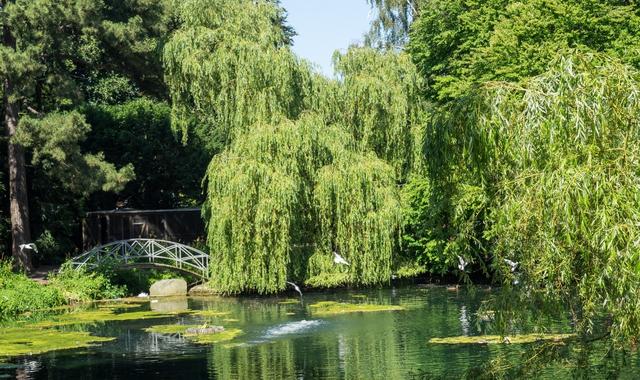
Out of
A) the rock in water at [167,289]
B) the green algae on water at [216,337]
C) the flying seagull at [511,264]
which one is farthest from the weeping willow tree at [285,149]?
the flying seagull at [511,264]

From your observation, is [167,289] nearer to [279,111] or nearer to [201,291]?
[201,291]

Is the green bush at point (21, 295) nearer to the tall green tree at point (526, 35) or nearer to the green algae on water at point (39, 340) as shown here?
the green algae on water at point (39, 340)

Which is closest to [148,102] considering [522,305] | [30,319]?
[30,319]

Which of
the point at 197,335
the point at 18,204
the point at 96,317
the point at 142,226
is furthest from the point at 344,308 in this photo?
the point at 142,226

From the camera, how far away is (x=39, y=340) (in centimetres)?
2503

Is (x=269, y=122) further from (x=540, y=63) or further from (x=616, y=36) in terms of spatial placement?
(x=616, y=36)

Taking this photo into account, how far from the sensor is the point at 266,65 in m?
32.5

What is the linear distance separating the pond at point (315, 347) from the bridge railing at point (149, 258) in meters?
4.25

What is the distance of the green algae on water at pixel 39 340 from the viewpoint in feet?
77.4

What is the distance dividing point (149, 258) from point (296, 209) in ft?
28.1

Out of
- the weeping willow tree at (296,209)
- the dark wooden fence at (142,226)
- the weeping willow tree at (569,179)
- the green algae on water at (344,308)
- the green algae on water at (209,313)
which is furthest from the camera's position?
the dark wooden fence at (142,226)

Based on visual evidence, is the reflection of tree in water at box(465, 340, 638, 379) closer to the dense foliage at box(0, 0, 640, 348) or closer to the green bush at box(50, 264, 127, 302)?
the dense foliage at box(0, 0, 640, 348)

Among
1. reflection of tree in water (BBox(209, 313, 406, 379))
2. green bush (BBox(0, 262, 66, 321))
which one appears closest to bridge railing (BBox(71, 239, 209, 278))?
green bush (BBox(0, 262, 66, 321))

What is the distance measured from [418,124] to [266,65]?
6.80 m
